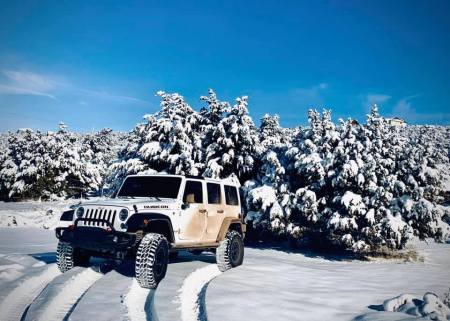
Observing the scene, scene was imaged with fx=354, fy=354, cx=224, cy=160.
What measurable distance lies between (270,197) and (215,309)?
9.99 meters

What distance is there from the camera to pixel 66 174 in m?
39.2

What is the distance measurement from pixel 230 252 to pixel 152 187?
274 centimetres

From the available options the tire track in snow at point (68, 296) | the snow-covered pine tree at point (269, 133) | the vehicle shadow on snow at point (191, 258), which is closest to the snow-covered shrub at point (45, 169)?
the snow-covered pine tree at point (269, 133)

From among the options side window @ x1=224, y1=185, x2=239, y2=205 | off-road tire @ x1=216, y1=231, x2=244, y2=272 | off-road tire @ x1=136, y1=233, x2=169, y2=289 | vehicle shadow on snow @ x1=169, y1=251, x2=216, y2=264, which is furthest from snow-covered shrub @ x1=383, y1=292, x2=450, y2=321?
vehicle shadow on snow @ x1=169, y1=251, x2=216, y2=264

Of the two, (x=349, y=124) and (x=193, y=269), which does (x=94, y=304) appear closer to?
(x=193, y=269)

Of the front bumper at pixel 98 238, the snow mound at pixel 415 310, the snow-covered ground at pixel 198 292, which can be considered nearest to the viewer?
the snow mound at pixel 415 310

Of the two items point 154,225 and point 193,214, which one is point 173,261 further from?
point 154,225

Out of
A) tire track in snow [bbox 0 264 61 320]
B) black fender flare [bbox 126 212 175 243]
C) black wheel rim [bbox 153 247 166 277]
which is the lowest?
tire track in snow [bbox 0 264 61 320]

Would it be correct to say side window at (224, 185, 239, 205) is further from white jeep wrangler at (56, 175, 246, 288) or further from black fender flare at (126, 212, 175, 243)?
black fender flare at (126, 212, 175, 243)

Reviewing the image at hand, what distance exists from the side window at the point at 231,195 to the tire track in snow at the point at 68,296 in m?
3.93

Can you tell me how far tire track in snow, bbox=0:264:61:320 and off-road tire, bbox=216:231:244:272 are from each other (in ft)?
12.8

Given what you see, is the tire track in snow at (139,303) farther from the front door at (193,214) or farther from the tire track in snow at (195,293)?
the front door at (193,214)

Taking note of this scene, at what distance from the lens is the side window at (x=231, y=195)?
33.6 ft

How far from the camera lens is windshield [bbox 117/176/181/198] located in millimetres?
8484
